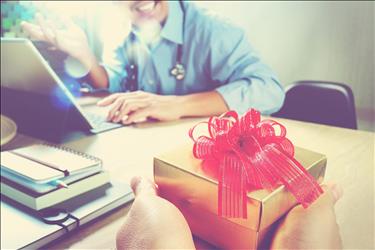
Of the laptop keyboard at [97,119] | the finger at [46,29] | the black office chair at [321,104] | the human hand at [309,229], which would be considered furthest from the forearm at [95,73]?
the human hand at [309,229]

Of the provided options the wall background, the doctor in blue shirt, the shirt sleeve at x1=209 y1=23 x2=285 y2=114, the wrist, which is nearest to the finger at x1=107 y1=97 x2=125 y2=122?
the doctor in blue shirt

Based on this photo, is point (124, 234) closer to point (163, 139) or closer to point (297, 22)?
point (163, 139)

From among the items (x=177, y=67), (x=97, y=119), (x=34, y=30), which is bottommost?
(x=97, y=119)

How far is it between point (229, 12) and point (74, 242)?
1668 millimetres

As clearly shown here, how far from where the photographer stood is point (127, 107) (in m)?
0.93

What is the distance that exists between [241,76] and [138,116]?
0.37 meters

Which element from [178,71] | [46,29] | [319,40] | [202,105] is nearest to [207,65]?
[178,71]

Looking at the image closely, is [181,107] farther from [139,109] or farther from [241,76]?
[241,76]

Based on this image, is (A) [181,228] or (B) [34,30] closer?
(A) [181,228]

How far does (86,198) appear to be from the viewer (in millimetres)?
502

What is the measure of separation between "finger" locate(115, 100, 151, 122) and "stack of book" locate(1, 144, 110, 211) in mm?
364

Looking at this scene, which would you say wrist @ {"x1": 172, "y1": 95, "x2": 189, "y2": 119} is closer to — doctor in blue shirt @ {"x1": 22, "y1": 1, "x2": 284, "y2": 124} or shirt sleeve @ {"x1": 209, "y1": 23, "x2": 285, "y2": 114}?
doctor in blue shirt @ {"x1": 22, "y1": 1, "x2": 284, "y2": 124}

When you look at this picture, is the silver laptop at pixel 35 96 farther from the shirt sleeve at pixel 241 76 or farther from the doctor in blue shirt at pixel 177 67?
the shirt sleeve at pixel 241 76

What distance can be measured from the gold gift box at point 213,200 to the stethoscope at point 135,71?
2.96 feet
